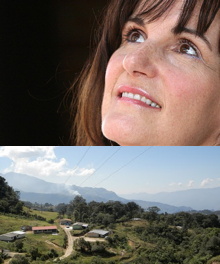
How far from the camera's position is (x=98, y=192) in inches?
98.7

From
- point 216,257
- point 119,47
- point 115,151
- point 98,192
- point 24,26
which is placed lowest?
point 216,257

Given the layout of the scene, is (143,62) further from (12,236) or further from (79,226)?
(12,236)

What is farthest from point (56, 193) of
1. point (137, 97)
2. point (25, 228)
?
point (137, 97)

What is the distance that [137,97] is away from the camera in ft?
7.14

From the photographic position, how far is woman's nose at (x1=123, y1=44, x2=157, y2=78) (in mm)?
2150

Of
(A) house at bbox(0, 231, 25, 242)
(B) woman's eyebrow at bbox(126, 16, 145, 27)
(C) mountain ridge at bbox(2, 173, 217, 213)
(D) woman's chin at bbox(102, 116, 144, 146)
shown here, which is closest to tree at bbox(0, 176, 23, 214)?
(C) mountain ridge at bbox(2, 173, 217, 213)

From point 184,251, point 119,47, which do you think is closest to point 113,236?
point 184,251

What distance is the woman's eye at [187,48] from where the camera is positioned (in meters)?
2.11

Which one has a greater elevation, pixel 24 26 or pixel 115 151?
pixel 24 26

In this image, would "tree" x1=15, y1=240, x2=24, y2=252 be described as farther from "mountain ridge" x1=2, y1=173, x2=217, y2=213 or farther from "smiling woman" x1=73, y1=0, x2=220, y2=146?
"smiling woman" x1=73, y1=0, x2=220, y2=146

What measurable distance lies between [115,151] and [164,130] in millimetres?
467

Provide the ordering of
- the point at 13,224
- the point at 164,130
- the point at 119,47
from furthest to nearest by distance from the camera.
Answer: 1. the point at 13,224
2. the point at 119,47
3. the point at 164,130

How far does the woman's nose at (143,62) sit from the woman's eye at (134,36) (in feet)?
0.34

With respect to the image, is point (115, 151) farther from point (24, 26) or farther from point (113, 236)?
point (24, 26)
